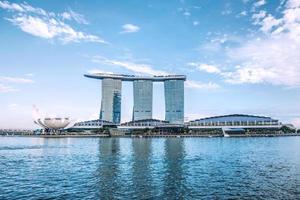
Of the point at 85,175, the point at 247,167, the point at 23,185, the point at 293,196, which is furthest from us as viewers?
the point at 247,167

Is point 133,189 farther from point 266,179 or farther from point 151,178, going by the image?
point 266,179

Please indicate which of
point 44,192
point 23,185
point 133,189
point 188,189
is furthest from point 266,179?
point 23,185

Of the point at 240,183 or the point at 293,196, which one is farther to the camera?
the point at 240,183

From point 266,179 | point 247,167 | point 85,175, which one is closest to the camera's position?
point 266,179

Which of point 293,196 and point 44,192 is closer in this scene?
point 293,196

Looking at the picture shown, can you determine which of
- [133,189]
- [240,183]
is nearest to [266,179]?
[240,183]

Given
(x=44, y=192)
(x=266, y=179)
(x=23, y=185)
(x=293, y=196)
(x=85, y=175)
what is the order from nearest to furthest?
(x=293, y=196), (x=44, y=192), (x=23, y=185), (x=266, y=179), (x=85, y=175)

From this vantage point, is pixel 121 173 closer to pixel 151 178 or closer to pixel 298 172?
pixel 151 178

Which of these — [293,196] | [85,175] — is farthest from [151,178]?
[293,196]

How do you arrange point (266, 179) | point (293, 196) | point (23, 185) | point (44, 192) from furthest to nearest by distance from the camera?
point (266, 179) < point (23, 185) < point (44, 192) < point (293, 196)
